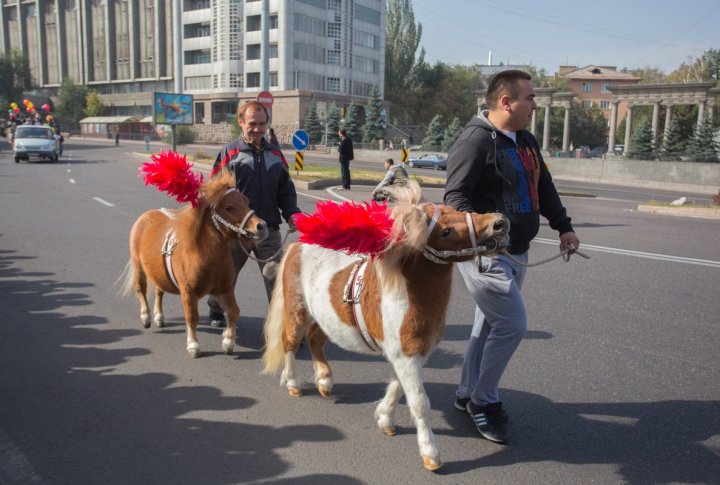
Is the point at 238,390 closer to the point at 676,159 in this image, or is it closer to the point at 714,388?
the point at 714,388

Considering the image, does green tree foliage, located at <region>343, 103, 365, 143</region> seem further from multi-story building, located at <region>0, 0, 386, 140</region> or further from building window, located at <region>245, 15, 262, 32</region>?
building window, located at <region>245, 15, 262, 32</region>

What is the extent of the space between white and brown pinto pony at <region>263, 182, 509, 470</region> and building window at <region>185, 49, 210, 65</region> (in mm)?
77239

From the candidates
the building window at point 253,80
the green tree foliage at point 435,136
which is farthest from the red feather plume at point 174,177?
the building window at point 253,80

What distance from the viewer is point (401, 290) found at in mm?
3396

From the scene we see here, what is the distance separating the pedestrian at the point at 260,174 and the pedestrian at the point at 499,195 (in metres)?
1.99

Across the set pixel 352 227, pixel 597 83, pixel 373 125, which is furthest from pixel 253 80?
pixel 352 227

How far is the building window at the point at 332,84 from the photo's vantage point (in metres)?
73.4

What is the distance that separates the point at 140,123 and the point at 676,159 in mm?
71308

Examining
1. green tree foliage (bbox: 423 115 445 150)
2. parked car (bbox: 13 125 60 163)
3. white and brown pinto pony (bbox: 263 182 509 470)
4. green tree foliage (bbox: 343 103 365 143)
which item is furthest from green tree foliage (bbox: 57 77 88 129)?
white and brown pinto pony (bbox: 263 182 509 470)

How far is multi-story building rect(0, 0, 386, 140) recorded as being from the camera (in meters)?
68.9

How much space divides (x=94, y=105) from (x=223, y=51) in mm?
28978

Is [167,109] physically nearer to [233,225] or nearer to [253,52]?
[253,52]

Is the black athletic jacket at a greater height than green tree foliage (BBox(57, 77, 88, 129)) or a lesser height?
lesser

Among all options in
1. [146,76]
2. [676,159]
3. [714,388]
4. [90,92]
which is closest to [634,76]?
[676,159]
